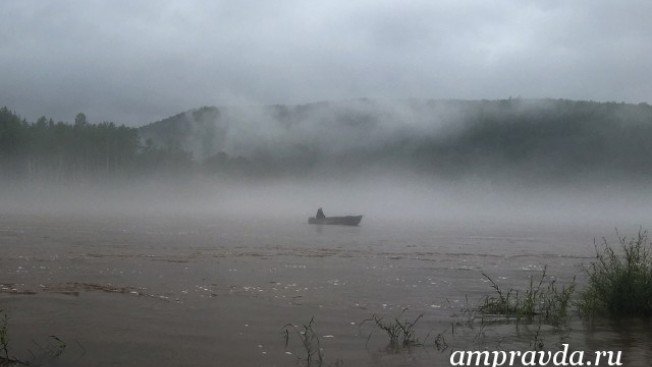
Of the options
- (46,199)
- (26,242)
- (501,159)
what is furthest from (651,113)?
(26,242)

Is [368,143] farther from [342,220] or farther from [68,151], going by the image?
[342,220]

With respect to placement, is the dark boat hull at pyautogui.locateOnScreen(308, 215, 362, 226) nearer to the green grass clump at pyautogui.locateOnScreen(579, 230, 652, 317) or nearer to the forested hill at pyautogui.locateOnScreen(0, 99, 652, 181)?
the green grass clump at pyautogui.locateOnScreen(579, 230, 652, 317)

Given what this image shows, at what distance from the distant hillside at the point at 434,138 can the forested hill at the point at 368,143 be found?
28cm

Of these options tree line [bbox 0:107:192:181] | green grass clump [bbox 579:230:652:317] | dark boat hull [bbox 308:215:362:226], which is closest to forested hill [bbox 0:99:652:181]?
tree line [bbox 0:107:192:181]

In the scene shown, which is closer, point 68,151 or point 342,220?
point 342,220

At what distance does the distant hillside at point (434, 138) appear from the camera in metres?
154

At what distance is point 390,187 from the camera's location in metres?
163

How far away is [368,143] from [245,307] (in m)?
168

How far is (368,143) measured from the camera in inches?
7047

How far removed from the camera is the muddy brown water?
8766 mm

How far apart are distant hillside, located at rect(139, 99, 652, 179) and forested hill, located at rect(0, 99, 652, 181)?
276mm

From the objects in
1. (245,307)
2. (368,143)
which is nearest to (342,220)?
(245,307)

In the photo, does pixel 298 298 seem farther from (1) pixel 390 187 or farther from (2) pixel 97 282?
(1) pixel 390 187

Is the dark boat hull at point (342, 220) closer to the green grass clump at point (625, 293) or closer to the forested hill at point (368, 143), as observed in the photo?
the green grass clump at point (625, 293)
